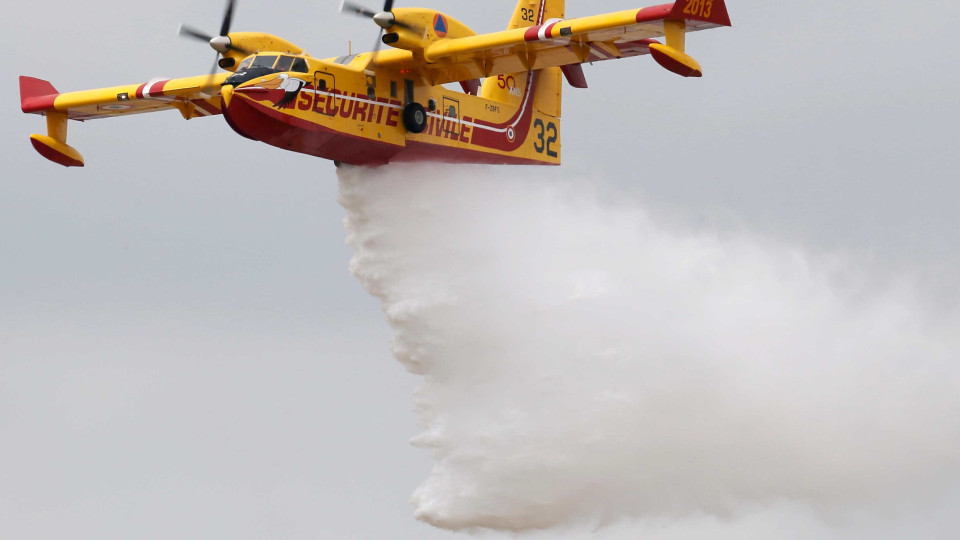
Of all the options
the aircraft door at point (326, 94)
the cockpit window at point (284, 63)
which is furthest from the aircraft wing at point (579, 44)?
the cockpit window at point (284, 63)

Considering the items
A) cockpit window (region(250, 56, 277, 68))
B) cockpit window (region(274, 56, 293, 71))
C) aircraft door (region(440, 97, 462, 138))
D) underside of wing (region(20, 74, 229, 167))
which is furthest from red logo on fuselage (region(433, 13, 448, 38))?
underside of wing (region(20, 74, 229, 167))

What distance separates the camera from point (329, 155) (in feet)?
83.6

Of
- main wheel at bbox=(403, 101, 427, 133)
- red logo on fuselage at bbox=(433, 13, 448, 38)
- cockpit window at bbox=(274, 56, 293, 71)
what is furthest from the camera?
main wheel at bbox=(403, 101, 427, 133)

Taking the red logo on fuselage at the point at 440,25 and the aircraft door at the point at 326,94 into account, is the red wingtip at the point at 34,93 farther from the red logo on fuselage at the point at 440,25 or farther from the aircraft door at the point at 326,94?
the red logo on fuselage at the point at 440,25

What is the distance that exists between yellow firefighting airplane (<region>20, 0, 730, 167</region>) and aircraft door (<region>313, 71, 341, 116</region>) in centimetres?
1

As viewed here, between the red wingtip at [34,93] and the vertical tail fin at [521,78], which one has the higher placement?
the vertical tail fin at [521,78]

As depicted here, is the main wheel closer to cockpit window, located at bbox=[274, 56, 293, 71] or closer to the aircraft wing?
the aircraft wing

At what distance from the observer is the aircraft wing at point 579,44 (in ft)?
76.2

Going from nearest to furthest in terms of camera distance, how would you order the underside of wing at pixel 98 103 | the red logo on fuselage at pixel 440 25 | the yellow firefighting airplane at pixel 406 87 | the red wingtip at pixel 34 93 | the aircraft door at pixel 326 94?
the yellow firefighting airplane at pixel 406 87
the aircraft door at pixel 326 94
the red logo on fuselage at pixel 440 25
the underside of wing at pixel 98 103
the red wingtip at pixel 34 93

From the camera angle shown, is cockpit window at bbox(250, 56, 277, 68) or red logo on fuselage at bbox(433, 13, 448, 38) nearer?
cockpit window at bbox(250, 56, 277, 68)

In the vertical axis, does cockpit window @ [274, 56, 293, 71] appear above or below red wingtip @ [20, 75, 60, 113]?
above

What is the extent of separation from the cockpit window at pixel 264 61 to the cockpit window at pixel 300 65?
29 centimetres

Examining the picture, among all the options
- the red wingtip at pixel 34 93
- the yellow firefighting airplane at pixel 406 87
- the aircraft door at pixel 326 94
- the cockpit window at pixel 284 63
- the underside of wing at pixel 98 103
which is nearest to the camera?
the yellow firefighting airplane at pixel 406 87

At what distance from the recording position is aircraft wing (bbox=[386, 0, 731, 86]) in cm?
2322
